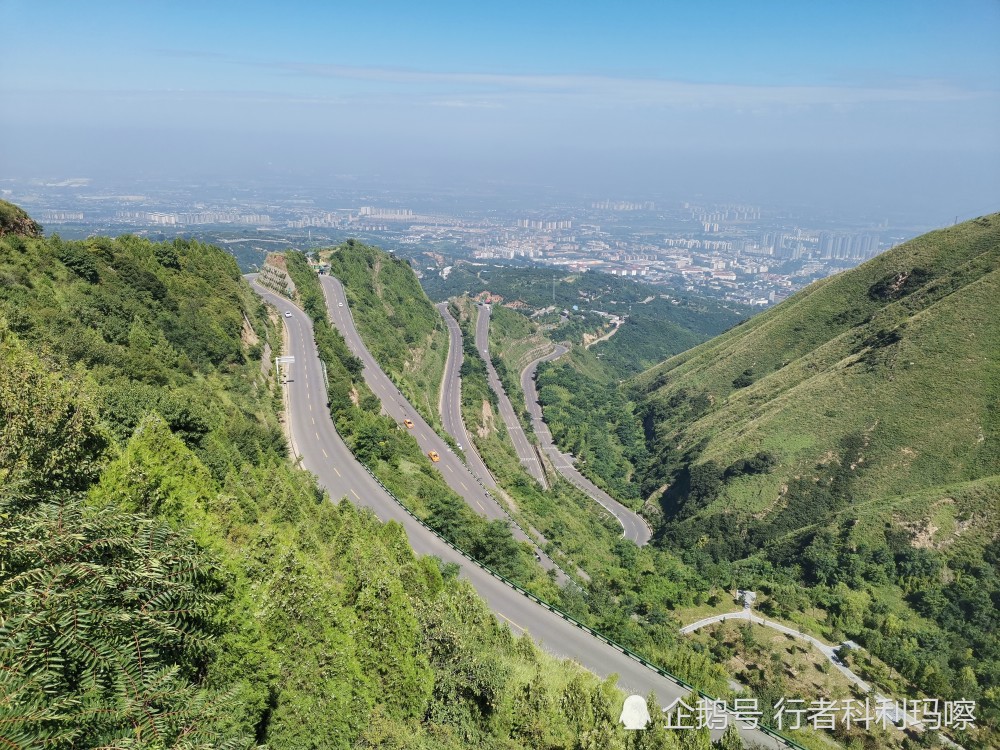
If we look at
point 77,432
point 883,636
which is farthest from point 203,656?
point 883,636

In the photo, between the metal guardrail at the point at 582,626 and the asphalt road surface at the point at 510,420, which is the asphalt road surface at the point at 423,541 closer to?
the metal guardrail at the point at 582,626

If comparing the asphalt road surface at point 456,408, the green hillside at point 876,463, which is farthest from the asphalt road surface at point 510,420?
the green hillside at point 876,463

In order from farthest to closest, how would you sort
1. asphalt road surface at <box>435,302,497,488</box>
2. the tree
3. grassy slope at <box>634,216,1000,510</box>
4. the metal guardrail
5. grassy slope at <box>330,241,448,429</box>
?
grassy slope at <box>330,241,448,429</box> < asphalt road surface at <box>435,302,497,488</box> < grassy slope at <box>634,216,1000,510</box> < the metal guardrail < the tree

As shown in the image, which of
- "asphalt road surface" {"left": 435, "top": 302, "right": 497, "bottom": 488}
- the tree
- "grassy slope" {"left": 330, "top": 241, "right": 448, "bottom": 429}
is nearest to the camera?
the tree

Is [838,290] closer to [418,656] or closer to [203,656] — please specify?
[418,656]

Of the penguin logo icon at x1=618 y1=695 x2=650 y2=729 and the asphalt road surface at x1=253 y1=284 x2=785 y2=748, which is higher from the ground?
the penguin logo icon at x1=618 y1=695 x2=650 y2=729

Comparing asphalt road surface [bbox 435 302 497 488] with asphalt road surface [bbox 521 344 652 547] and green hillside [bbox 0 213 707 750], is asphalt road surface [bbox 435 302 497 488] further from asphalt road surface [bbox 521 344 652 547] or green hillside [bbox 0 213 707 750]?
green hillside [bbox 0 213 707 750]

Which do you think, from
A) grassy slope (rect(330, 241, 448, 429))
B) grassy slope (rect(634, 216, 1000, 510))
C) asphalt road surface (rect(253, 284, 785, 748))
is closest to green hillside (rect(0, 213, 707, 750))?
asphalt road surface (rect(253, 284, 785, 748))
